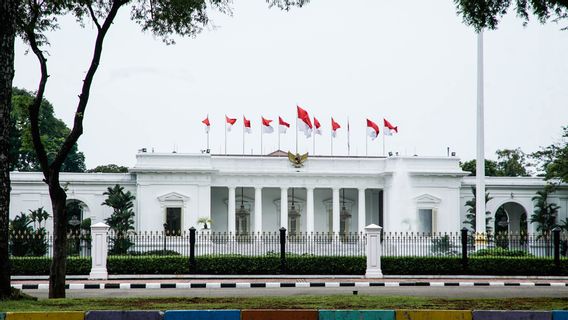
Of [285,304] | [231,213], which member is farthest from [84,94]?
[231,213]

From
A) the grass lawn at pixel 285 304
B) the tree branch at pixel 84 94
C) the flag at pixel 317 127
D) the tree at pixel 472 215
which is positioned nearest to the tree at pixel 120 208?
the flag at pixel 317 127

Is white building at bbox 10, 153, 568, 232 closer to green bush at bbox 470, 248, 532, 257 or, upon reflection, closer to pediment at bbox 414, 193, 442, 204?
pediment at bbox 414, 193, 442, 204

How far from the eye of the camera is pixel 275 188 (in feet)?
175

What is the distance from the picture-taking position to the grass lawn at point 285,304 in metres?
10.7

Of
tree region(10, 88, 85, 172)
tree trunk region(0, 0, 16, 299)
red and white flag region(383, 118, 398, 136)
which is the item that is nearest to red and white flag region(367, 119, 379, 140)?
red and white flag region(383, 118, 398, 136)

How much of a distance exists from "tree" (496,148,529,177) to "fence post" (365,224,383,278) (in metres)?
44.0

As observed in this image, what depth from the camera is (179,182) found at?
48250 mm

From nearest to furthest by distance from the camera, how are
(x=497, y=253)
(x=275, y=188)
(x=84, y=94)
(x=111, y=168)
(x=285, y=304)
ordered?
(x=285, y=304) → (x=84, y=94) → (x=497, y=253) → (x=275, y=188) → (x=111, y=168)

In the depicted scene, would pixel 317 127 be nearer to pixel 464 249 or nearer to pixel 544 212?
pixel 544 212

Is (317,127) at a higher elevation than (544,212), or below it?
higher

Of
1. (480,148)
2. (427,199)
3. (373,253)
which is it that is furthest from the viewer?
(427,199)

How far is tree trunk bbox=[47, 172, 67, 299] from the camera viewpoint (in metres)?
16.3

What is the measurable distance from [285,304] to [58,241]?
22.9 feet

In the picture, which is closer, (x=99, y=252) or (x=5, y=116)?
(x=5, y=116)
